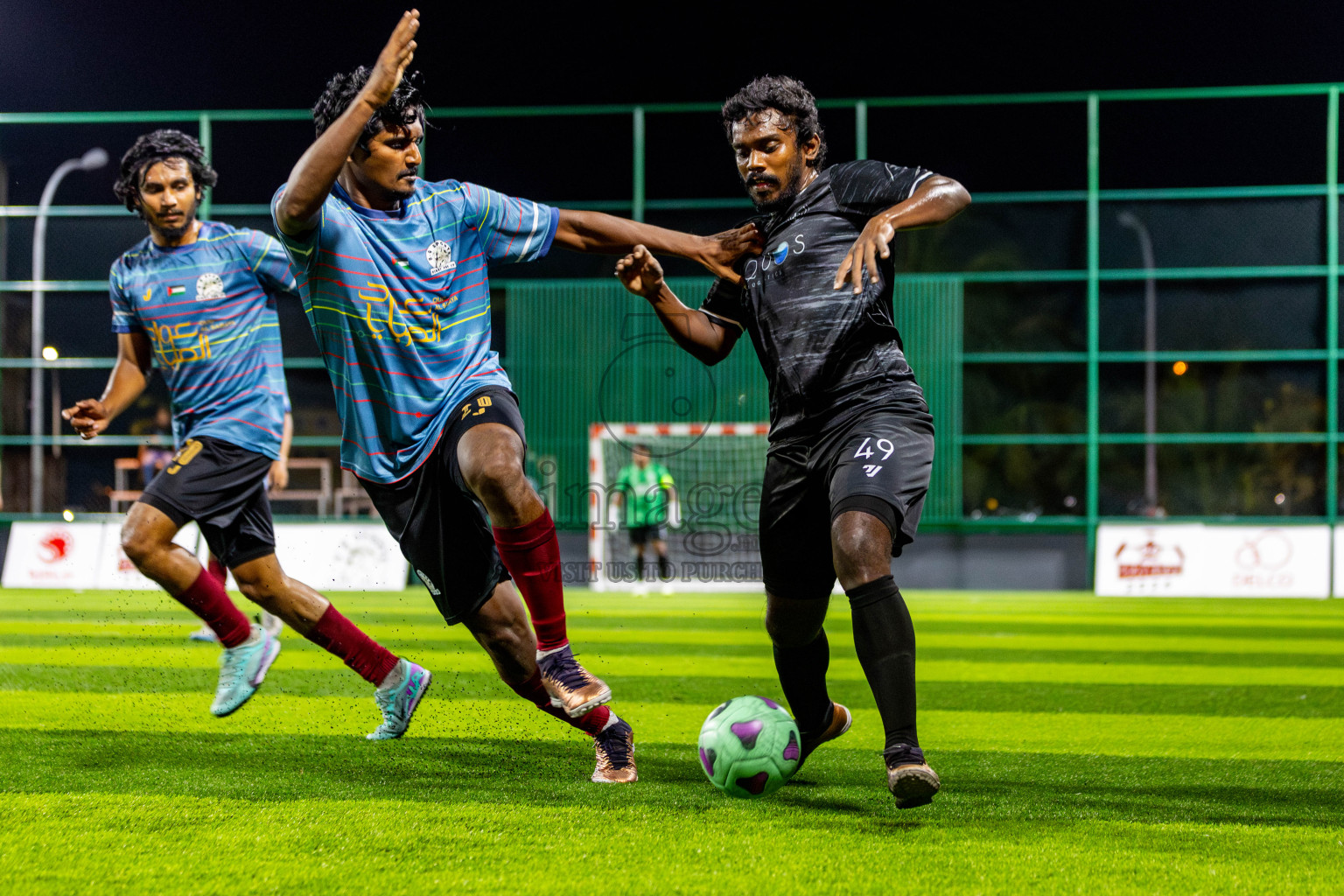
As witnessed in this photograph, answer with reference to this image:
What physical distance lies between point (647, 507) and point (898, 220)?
14.1 metres

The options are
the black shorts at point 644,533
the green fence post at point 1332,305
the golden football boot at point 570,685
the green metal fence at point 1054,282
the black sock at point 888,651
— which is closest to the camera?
the black sock at point 888,651

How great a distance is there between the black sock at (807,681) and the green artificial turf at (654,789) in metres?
0.21

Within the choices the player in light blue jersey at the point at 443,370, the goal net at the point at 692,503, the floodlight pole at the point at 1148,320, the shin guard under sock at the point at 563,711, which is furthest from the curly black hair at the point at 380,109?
the floodlight pole at the point at 1148,320

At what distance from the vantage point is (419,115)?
14.3ft

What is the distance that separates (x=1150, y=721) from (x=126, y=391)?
5310 mm

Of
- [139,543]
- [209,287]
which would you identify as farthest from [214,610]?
[209,287]

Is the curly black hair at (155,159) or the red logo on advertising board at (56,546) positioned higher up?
the curly black hair at (155,159)

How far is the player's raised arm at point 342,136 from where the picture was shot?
3762 mm

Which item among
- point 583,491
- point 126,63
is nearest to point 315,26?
point 126,63

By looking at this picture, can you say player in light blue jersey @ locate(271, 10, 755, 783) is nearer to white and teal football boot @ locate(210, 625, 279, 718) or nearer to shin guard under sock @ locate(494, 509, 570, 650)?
shin guard under sock @ locate(494, 509, 570, 650)

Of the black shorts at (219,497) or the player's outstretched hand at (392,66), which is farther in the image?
the black shorts at (219,497)

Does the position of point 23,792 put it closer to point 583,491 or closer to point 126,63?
point 583,491

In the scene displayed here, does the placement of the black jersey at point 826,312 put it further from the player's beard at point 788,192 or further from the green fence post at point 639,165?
the green fence post at point 639,165

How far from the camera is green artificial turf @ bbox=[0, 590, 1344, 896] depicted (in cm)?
304
